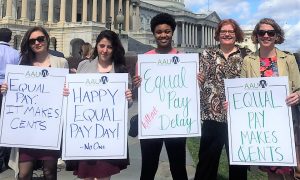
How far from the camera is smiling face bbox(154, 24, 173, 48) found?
217 inches

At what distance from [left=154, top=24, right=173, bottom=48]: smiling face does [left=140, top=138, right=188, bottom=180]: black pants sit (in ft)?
4.14

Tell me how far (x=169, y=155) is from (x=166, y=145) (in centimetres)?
14

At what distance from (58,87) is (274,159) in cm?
284

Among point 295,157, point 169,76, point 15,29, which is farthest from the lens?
point 15,29

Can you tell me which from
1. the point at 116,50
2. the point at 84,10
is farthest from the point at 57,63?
the point at 84,10

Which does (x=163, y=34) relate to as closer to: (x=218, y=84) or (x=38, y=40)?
(x=218, y=84)

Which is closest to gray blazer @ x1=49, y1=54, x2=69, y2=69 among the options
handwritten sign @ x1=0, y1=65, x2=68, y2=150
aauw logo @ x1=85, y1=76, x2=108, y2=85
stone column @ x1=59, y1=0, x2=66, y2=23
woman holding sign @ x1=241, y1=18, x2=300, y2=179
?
handwritten sign @ x1=0, y1=65, x2=68, y2=150

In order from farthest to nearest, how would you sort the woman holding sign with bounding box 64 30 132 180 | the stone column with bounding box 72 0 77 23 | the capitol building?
the stone column with bounding box 72 0 77 23 → the capitol building → the woman holding sign with bounding box 64 30 132 180

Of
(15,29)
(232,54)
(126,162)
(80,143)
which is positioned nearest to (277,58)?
(232,54)

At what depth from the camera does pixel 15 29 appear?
61.8 m

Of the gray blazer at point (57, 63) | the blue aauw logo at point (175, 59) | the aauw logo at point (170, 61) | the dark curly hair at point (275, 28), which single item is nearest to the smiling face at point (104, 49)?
the gray blazer at point (57, 63)

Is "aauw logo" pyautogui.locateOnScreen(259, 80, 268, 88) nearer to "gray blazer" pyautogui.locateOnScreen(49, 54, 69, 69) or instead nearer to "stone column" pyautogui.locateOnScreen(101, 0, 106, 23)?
"gray blazer" pyautogui.locateOnScreen(49, 54, 69, 69)

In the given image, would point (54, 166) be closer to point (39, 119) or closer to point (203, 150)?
point (39, 119)

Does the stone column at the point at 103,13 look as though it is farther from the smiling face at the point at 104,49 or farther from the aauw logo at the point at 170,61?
the smiling face at the point at 104,49
